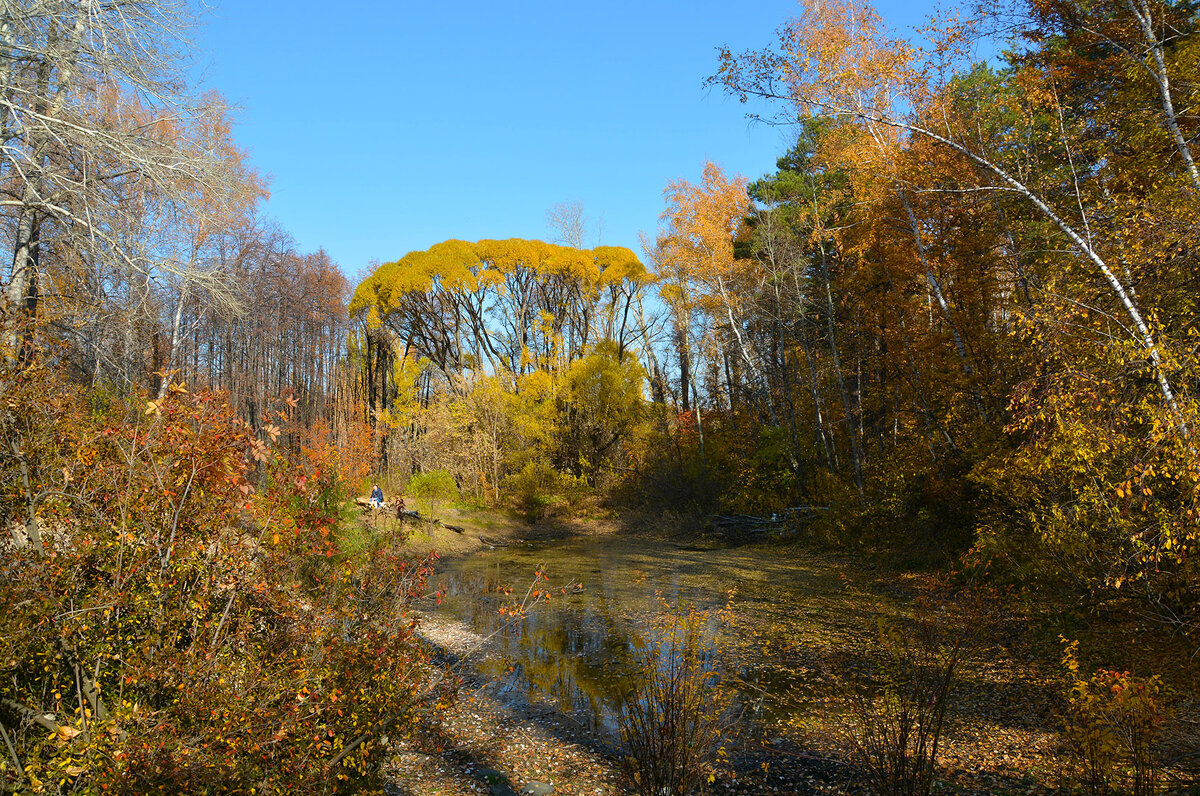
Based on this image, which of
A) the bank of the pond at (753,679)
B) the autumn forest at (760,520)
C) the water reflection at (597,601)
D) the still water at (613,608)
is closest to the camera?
the autumn forest at (760,520)

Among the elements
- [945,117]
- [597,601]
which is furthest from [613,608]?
[945,117]

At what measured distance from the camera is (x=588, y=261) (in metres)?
26.9

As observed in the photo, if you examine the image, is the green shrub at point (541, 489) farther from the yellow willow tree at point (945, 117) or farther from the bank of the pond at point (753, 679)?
the yellow willow tree at point (945, 117)

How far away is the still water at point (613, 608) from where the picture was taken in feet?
24.3

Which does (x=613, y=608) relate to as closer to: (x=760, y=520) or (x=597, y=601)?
(x=597, y=601)

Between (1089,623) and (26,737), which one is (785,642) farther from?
(26,737)

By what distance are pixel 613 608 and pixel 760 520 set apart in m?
9.23

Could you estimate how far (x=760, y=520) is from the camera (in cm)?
1939

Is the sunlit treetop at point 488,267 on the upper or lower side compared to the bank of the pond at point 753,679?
upper

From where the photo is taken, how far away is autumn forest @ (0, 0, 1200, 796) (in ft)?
9.93

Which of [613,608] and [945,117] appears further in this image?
[613,608]

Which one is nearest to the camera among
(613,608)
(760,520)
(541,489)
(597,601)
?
(613,608)

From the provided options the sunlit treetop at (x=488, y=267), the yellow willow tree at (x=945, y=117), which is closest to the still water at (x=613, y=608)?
the yellow willow tree at (x=945, y=117)

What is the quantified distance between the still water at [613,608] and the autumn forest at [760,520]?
0.31 ft
